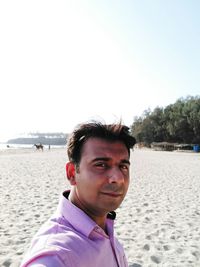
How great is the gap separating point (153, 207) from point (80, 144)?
25.4 ft

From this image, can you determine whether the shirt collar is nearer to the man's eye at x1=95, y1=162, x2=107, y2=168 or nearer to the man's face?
the man's face

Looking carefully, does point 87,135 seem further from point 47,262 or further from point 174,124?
point 174,124

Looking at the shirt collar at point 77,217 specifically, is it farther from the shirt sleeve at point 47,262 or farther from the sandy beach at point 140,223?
the sandy beach at point 140,223

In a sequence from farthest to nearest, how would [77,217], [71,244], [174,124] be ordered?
[174,124]
[77,217]
[71,244]

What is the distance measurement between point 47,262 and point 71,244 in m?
0.14

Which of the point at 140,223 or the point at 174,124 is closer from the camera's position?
the point at 140,223

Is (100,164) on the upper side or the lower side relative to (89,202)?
upper

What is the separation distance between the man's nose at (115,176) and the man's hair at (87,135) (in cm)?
16

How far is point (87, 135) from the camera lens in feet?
5.35

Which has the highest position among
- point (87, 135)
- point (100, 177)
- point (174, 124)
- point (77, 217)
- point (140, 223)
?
point (174, 124)

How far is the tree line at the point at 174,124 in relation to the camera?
65.4 meters

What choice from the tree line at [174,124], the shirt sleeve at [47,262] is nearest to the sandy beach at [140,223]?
the shirt sleeve at [47,262]

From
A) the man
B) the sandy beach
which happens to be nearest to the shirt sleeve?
the man

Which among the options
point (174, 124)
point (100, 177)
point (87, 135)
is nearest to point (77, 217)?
point (100, 177)
